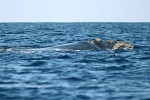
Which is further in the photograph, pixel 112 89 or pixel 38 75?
pixel 38 75

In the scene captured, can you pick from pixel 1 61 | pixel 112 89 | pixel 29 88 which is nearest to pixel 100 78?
pixel 112 89

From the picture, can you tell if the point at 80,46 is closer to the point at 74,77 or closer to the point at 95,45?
the point at 95,45

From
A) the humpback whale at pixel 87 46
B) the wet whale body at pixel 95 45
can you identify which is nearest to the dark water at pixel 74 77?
the humpback whale at pixel 87 46

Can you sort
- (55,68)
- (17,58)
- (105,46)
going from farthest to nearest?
(105,46) < (17,58) < (55,68)

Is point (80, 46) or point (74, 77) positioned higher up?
point (74, 77)

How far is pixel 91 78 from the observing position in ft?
61.9

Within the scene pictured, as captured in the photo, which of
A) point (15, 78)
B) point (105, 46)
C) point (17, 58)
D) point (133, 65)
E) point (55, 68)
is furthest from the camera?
point (105, 46)

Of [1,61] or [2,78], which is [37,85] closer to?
[2,78]

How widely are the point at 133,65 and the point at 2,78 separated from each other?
7932 millimetres

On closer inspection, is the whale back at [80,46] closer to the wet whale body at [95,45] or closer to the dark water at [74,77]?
the wet whale body at [95,45]

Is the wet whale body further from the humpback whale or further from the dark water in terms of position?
the dark water

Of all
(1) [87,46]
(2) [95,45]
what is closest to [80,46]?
(1) [87,46]

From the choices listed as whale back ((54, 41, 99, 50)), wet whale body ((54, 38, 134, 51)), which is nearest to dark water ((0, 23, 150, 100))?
whale back ((54, 41, 99, 50))

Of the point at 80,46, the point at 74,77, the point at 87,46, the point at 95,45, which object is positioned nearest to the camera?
the point at 74,77
